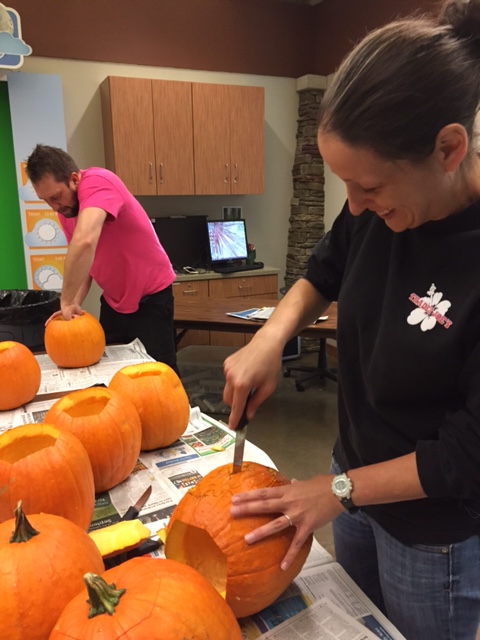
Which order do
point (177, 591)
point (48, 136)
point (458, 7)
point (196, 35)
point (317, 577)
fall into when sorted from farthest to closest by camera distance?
point (196, 35), point (48, 136), point (317, 577), point (458, 7), point (177, 591)

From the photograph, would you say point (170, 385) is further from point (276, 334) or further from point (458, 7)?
point (458, 7)

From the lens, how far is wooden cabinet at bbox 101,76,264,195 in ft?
12.9

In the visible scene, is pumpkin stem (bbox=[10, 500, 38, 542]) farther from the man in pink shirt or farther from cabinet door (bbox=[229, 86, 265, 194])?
cabinet door (bbox=[229, 86, 265, 194])

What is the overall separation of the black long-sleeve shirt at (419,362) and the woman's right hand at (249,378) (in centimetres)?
14

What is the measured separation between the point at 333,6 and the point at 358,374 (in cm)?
474

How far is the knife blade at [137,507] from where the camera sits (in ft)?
3.09

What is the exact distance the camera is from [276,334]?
3.18 ft

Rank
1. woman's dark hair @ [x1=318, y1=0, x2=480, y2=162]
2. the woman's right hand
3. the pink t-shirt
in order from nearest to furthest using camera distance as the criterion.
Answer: woman's dark hair @ [x1=318, y1=0, x2=480, y2=162] → the woman's right hand → the pink t-shirt

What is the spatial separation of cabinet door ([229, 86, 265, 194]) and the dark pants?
2483mm

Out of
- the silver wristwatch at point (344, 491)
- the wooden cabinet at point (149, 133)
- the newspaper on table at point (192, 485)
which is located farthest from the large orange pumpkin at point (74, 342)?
the wooden cabinet at point (149, 133)

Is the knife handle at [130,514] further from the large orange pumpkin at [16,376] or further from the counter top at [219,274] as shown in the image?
the counter top at [219,274]

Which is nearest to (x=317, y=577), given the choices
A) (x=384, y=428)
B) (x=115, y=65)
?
(x=384, y=428)

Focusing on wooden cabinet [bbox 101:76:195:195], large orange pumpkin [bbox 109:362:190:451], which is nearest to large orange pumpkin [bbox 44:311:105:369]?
large orange pumpkin [bbox 109:362:190:451]

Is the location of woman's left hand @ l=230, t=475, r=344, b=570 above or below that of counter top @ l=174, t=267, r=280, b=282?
above
